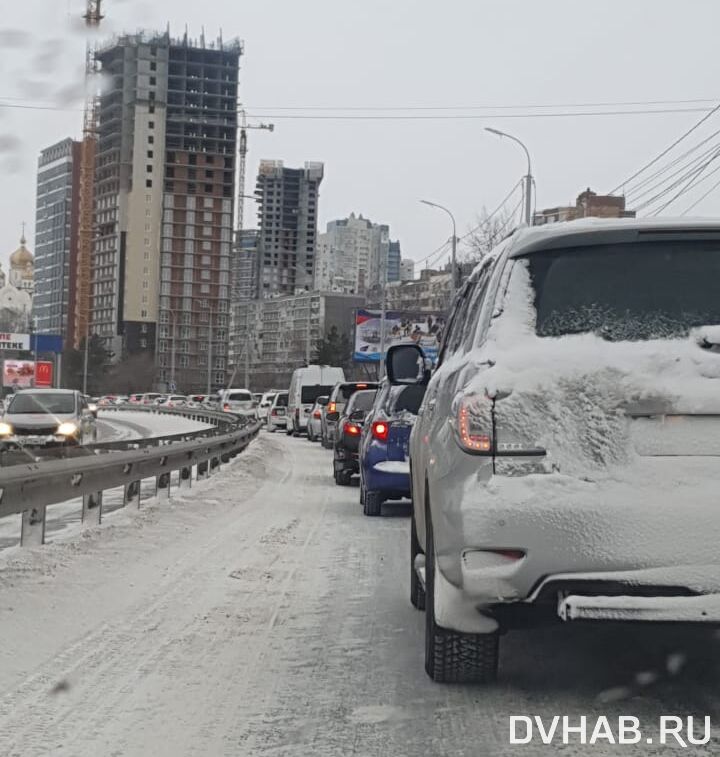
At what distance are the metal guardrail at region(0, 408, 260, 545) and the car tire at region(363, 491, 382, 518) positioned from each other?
265 cm

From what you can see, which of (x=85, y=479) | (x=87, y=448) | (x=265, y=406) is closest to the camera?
(x=85, y=479)

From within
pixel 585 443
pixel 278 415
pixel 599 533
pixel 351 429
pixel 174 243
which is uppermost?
pixel 174 243

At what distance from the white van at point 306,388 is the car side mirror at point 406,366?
39.9m

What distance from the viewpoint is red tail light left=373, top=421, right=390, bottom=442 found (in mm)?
13930

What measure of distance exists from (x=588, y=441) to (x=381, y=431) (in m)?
9.48

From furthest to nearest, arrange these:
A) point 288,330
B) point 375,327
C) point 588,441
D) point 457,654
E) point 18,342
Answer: point 288,330, point 18,342, point 375,327, point 457,654, point 588,441

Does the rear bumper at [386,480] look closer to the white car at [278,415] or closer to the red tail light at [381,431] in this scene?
the red tail light at [381,431]

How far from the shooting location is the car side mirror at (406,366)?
284 inches

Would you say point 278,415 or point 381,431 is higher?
point 381,431

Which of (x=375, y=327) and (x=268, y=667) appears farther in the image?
(x=375, y=327)

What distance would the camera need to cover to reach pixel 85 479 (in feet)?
36.7

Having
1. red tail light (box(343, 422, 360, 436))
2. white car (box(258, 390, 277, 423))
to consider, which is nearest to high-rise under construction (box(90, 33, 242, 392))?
white car (box(258, 390, 277, 423))

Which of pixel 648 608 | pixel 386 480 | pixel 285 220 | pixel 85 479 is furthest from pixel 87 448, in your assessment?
pixel 285 220

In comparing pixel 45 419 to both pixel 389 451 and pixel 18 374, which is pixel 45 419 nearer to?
pixel 389 451
